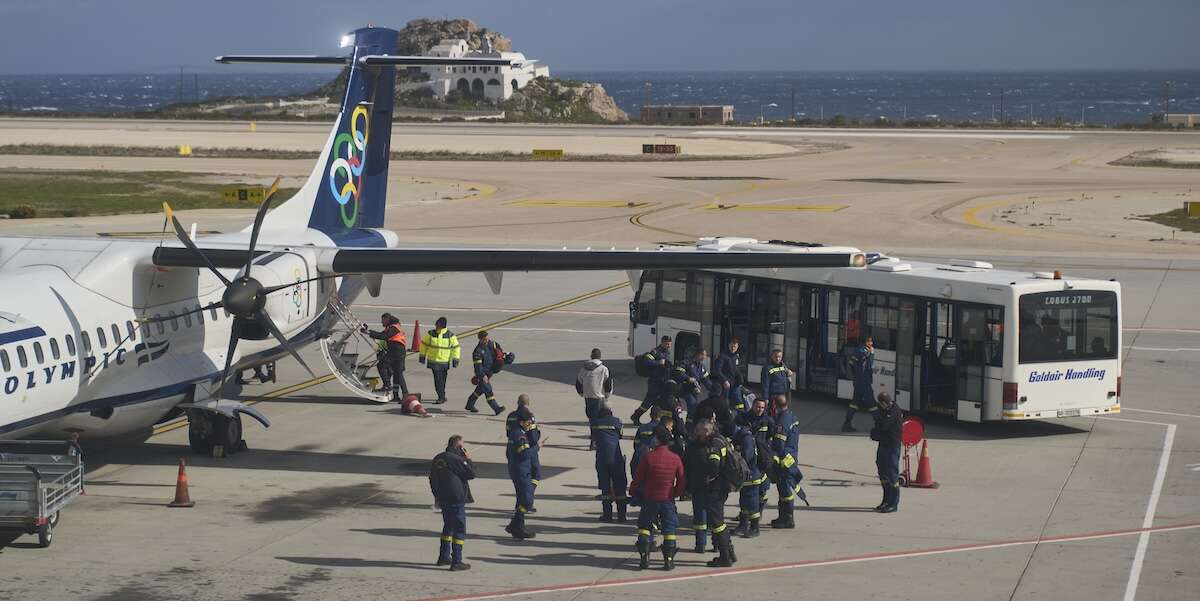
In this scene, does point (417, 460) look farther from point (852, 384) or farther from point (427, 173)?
point (427, 173)

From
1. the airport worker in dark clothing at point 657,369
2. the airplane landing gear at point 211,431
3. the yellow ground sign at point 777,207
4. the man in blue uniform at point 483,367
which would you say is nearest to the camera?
the airplane landing gear at point 211,431

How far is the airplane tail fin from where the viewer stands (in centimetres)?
2558

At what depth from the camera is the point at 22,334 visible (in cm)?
1767

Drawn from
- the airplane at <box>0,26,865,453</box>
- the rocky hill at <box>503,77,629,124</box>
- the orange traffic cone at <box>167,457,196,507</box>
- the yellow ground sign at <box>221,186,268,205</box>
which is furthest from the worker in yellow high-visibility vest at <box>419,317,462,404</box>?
the rocky hill at <box>503,77,629,124</box>

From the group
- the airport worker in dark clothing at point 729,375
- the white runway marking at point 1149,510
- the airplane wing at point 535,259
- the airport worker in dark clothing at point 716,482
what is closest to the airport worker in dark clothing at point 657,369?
the airport worker in dark clothing at point 729,375

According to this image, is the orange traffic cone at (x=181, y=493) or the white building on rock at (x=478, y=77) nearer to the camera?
the orange traffic cone at (x=181, y=493)

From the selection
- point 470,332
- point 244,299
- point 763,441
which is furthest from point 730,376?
point 470,332

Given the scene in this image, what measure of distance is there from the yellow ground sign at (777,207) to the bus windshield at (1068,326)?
118 feet

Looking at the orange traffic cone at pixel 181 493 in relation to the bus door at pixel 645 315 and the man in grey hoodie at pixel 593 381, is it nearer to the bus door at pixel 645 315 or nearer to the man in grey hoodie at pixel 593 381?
the man in grey hoodie at pixel 593 381

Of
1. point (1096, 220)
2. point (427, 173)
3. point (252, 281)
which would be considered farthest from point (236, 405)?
point (427, 173)

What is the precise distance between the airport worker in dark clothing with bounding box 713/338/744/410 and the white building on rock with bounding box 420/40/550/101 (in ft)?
424

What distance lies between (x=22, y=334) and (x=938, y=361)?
1385 cm

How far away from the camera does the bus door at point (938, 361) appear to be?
22672 millimetres

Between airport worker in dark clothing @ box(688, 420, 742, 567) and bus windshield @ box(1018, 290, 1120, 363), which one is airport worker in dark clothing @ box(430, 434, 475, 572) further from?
bus windshield @ box(1018, 290, 1120, 363)
